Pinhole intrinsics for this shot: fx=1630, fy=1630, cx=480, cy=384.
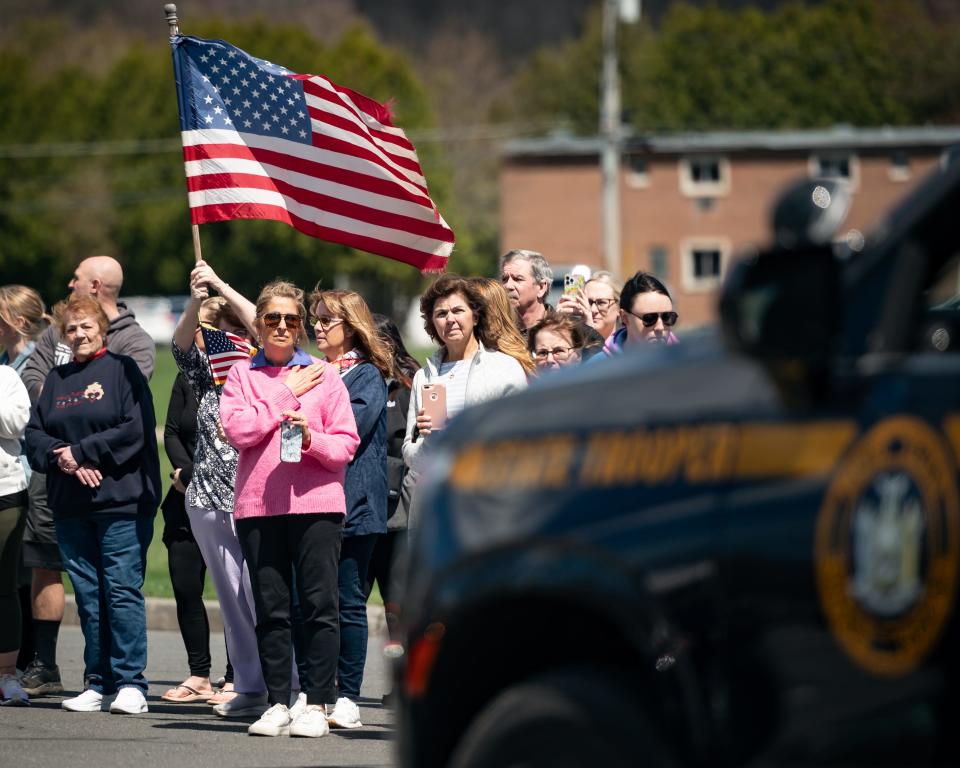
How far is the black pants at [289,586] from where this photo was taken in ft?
24.5

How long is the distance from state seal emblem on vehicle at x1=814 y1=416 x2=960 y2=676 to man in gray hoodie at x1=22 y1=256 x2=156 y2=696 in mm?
6316

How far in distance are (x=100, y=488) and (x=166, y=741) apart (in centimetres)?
142

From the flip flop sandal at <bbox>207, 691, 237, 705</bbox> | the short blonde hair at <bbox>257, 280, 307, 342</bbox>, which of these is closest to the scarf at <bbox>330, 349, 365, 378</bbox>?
the short blonde hair at <bbox>257, 280, 307, 342</bbox>

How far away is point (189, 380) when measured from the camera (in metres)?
8.61

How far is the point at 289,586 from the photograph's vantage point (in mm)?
7590

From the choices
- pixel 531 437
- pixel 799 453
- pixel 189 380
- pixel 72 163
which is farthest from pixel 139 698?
pixel 72 163

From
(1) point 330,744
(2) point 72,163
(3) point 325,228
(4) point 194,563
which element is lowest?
(1) point 330,744

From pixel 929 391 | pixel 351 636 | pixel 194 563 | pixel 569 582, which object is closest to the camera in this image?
pixel 929 391

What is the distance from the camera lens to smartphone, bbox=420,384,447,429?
7.52 m

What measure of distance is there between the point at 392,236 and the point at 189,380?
168cm

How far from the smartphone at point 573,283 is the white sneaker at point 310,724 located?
11.0ft

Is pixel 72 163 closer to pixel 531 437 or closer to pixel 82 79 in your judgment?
pixel 82 79

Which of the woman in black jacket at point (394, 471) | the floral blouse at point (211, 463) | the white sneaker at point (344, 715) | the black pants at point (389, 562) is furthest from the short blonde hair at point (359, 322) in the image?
the white sneaker at point (344, 715)

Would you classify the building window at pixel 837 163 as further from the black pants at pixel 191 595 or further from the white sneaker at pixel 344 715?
the white sneaker at pixel 344 715
